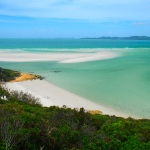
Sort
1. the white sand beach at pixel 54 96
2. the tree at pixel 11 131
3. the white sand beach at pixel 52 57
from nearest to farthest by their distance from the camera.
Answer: the tree at pixel 11 131
the white sand beach at pixel 54 96
the white sand beach at pixel 52 57

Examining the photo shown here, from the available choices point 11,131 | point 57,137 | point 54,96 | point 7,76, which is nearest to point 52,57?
point 7,76

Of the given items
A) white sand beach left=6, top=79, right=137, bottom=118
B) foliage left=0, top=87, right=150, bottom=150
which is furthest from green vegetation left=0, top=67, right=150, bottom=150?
white sand beach left=6, top=79, right=137, bottom=118

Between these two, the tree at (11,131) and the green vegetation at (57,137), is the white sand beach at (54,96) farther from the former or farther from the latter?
the tree at (11,131)

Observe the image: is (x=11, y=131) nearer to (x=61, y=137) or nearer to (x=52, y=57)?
(x=61, y=137)

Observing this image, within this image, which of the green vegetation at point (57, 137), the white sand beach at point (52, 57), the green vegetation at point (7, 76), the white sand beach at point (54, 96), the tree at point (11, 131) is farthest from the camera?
the white sand beach at point (52, 57)

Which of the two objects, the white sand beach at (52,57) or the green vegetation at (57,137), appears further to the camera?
the white sand beach at (52,57)

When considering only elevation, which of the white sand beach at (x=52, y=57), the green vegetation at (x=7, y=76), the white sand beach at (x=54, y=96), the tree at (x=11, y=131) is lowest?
the white sand beach at (x=54, y=96)

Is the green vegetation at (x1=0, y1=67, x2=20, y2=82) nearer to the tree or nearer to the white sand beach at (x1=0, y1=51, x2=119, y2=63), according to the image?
the white sand beach at (x1=0, y1=51, x2=119, y2=63)

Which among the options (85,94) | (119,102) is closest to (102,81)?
(85,94)

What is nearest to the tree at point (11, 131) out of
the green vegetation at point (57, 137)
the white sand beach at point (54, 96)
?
the green vegetation at point (57, 137)

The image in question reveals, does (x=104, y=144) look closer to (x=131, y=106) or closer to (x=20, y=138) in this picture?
(x=20, y=138)
